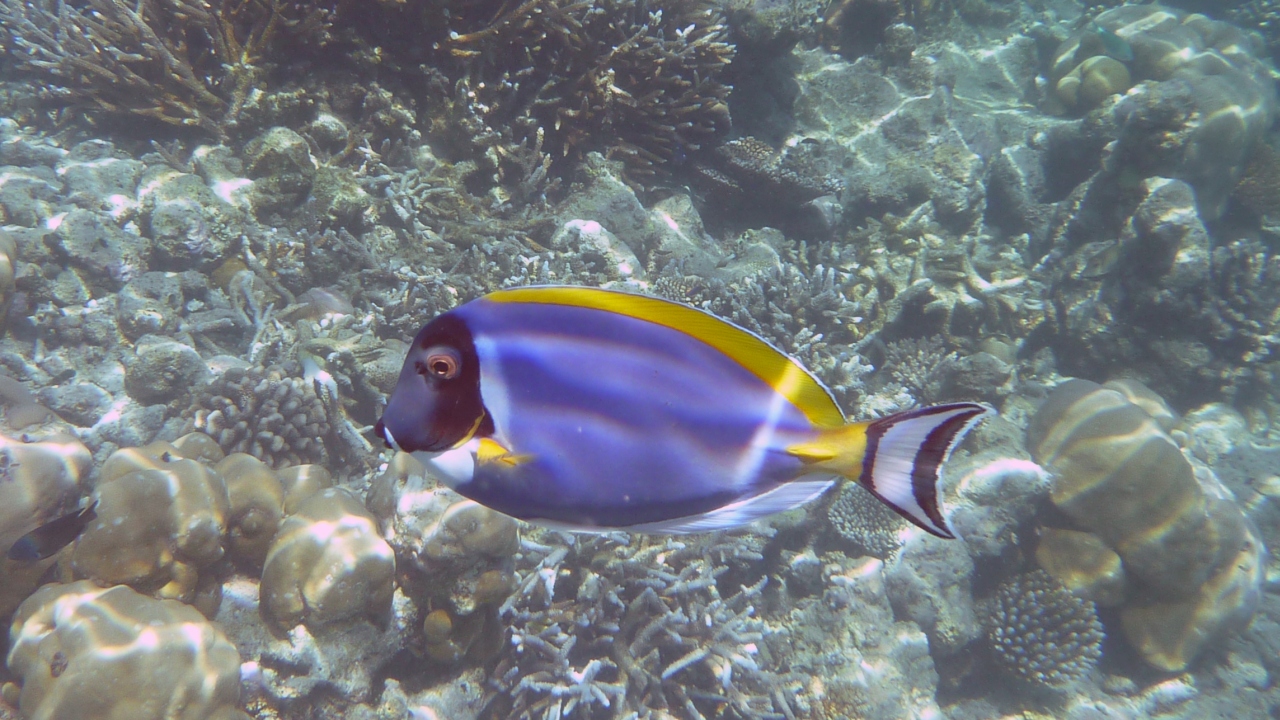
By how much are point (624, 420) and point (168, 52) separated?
5515 millimetres

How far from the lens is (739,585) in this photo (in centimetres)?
405

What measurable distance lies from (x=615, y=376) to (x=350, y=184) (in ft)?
14.4

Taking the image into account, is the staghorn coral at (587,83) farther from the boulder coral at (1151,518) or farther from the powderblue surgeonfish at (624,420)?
the powderblue surgeonfish at (624,420)

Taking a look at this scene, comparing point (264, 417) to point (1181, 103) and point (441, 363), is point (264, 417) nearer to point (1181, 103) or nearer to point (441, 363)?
point (441, 363)

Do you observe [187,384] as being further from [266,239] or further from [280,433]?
[266,239]

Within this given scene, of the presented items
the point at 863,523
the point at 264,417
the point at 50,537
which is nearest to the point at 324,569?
the point at 50,537

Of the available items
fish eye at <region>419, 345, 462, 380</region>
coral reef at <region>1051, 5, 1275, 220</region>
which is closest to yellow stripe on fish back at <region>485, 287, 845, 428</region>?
fish eye at <region>419, 345, 462, 380</region>

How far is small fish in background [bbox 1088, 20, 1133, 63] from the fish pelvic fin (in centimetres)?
1116

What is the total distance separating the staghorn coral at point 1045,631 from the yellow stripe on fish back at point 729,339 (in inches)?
199

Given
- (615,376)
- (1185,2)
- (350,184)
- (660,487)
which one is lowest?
(350,184)

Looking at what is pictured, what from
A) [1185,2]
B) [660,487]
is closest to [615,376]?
[660,487]

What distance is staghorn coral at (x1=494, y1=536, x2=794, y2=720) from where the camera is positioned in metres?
3.18

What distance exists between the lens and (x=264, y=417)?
11.1ft

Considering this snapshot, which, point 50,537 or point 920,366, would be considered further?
point 920,366
